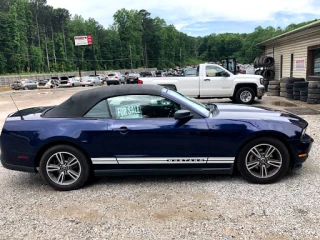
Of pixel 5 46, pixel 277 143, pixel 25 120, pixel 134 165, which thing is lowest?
pixel 134 165

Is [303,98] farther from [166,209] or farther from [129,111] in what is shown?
[166,209]

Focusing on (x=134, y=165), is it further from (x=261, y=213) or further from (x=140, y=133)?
(x=261, y=213)

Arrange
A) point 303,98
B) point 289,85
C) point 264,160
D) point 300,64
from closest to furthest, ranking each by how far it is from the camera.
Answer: point 264,160
point 303,98
point 289,85
point 300,64

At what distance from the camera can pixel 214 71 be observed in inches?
477

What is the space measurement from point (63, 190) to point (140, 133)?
1356 millimetres

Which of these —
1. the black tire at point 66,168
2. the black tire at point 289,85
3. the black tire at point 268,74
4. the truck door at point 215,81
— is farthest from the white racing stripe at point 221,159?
the black tire at point 268,74

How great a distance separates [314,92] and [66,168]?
34.2 ft

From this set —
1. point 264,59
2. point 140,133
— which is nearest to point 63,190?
point 140,133

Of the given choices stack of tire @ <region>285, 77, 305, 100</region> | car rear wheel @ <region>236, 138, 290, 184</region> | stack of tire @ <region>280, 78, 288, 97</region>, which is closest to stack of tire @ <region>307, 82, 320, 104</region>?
stack of tire @ <region>285, 77, 305, 100</region>

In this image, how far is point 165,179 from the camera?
14.7 feet

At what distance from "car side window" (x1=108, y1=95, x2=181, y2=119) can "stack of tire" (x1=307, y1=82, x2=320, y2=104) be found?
30.3ft

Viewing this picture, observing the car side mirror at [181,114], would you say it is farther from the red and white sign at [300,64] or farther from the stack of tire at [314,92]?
the red and white sign at [300,64]

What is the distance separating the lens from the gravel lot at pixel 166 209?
3086 mm

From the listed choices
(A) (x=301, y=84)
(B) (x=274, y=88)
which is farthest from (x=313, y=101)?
(B) (x=274, y=88)
